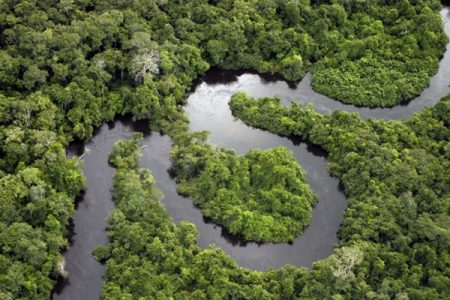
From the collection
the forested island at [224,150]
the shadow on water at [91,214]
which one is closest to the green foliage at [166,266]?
the forested island at [224,150]

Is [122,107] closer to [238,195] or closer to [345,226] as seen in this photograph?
[238,195]

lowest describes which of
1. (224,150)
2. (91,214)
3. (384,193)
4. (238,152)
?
(91,214)

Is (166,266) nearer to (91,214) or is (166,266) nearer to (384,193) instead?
(91,214)

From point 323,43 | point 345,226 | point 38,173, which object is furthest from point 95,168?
point 323,43

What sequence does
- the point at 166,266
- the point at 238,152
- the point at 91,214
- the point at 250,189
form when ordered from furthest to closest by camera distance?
the point at 238,152 < the point at 250,189 < the point at 91,214 < the point at 166,266

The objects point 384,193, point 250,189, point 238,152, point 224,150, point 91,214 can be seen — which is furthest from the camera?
point 238,152

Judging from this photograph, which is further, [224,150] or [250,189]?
[224,150]

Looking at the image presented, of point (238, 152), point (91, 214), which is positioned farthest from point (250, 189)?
point (91, 214)
